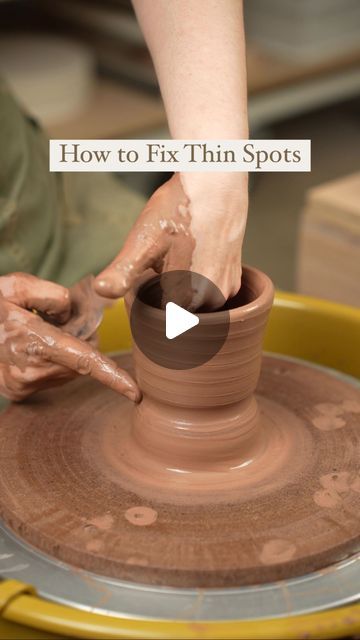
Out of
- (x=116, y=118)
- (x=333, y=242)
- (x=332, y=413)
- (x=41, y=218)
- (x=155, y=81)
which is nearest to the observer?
(x=332, y=413)

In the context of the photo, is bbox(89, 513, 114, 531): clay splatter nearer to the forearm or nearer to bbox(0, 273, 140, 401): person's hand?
bbox(0, 273, 140, 401): person's hand

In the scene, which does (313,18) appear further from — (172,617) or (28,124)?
(172,617)

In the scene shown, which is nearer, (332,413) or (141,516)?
(141,516)

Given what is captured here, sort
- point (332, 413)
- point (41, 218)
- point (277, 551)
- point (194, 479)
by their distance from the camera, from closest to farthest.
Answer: point (277, 551) < point (194, 479) < point (332, 413) < point (41, 218)

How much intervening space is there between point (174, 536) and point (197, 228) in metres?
0.35

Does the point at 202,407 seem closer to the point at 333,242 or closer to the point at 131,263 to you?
the point at 131,263

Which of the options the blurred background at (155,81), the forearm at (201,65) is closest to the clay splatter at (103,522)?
the forearm at (201,65)

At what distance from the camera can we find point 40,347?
3.95ft

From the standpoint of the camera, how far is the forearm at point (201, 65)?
1.18 meters

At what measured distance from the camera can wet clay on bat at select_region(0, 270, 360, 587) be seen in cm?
106

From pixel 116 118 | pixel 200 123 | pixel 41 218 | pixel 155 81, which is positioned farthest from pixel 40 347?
pixel 155 81

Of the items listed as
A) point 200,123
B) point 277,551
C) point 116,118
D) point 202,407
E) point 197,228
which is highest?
point 116,118

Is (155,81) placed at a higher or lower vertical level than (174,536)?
higher

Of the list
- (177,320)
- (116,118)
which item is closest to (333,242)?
(177,320)
